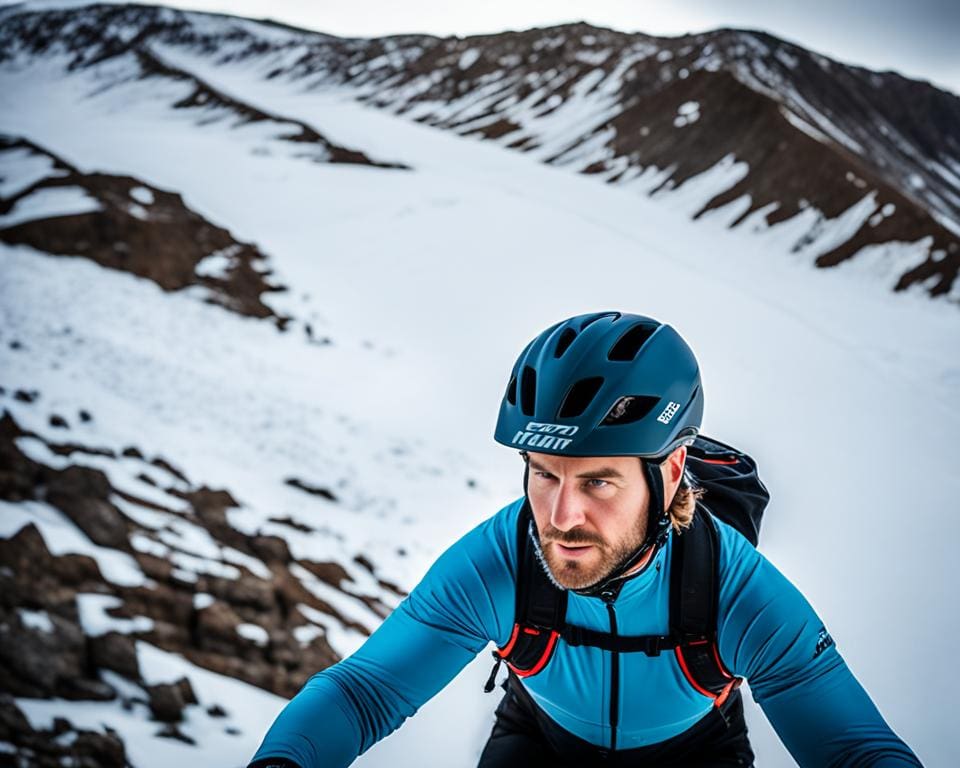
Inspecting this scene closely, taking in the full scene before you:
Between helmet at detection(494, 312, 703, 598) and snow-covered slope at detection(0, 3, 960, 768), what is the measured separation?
2578 millimetres

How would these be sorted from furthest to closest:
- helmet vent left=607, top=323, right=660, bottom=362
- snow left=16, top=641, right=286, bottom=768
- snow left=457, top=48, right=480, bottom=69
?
snow left=457, top=48, right=480, bottom=69 < snow left=16, top=641, right=286, bottom=768 < helmet vent left=607, top=323, right=660, bottom=362

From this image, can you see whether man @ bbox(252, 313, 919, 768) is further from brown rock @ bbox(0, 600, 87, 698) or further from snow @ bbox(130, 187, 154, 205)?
snow @ bbox(130, 187, 154, 205)

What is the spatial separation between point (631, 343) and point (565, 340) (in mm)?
271

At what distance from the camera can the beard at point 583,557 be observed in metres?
2.15

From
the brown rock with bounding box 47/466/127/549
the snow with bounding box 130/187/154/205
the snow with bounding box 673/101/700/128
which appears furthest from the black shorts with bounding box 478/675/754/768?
the snow with bounding box 673/101/700/128

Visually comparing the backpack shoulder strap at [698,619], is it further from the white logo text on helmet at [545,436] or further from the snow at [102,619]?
the snow at [102,619]

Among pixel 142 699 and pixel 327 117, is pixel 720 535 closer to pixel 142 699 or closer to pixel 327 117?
pixel 142 699

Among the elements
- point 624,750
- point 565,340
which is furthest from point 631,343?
point 624,750

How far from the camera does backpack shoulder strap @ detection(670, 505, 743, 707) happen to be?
2246mm

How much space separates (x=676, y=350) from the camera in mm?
2504

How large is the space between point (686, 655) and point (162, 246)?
19634mm

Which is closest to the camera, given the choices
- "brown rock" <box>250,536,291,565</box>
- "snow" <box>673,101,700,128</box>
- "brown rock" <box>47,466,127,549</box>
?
"brown rock" <box>47,466,127,549</box>

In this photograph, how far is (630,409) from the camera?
231 cm

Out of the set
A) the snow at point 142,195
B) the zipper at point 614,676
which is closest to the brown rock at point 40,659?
the zipper at point 614,676
